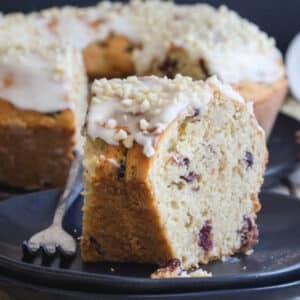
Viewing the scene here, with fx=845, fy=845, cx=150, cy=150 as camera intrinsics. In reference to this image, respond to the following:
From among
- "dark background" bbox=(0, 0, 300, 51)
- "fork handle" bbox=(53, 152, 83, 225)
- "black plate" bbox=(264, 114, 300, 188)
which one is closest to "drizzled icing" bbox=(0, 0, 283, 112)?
"black plate" bbox=(264, 114, 300, 188)

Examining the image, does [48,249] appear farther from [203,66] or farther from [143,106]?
[203,66]

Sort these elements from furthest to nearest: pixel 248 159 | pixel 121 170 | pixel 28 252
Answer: pixel 248 159 → pixel 28 252 → pixel 121 170

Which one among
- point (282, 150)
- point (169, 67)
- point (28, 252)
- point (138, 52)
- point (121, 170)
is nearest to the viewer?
point (121, 170)

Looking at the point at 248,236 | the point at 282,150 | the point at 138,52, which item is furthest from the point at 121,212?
the point at 138,52

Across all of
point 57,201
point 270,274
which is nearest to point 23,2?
point 57,201

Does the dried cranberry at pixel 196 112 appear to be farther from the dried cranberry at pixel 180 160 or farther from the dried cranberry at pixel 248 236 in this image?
the dried cranberry at pixel 248 236

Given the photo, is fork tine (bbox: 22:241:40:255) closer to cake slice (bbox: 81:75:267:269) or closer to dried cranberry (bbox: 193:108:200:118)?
cake slice (bbox: 81:75:267:269)

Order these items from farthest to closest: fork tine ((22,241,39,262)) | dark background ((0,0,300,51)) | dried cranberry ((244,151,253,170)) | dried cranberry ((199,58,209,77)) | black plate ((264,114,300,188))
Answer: dark background ((0,0,300,51)) < dried cranberry ((199,58,209,77)) < black plate ((264,114,300,188)) < dried cranberry ((244,151,253,170)) < fork tine ((22,241,39,262))
